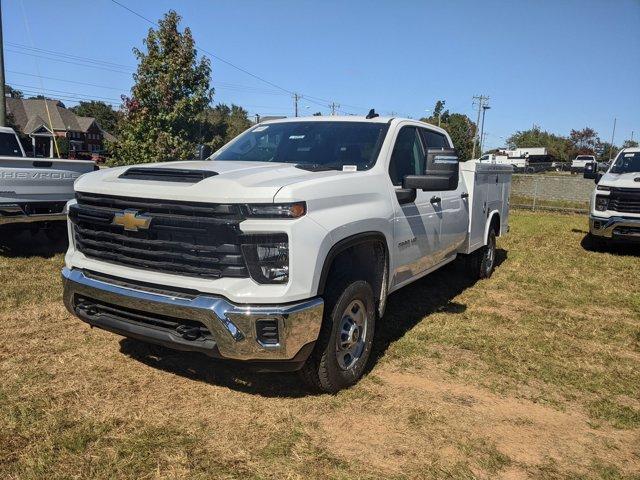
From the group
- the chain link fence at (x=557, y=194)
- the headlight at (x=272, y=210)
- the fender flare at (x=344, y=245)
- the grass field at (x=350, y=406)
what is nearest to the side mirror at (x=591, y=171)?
the grass field at (x=350, y=406)

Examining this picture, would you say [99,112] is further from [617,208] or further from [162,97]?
[617,208]

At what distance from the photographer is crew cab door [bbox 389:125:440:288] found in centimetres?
439

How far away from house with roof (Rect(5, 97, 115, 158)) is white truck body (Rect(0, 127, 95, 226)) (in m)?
46.0

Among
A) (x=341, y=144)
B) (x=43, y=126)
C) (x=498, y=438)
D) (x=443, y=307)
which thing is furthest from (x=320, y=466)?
(x=43, y=126)

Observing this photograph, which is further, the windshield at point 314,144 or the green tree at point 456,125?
the green tree at point 456,125

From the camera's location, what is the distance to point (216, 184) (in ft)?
10.4

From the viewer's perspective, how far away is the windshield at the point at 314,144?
14.6 ft

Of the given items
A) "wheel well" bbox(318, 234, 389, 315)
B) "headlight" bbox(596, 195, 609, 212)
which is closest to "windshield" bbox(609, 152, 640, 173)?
"headlight" bbox(596, 195, 609, 212)

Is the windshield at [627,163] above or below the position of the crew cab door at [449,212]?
above

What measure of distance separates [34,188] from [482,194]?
5.96 metres

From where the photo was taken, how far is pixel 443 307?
6160 millimetres

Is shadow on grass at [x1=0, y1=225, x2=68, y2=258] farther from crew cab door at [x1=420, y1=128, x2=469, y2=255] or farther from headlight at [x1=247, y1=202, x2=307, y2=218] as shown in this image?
headlight at [x1=247, y1=202, x2=307, y2=218]

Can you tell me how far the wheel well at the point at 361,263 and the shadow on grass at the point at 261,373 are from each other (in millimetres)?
698

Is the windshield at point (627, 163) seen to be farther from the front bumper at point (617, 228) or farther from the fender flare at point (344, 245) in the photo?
the fender flare at point (344, 245)
